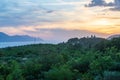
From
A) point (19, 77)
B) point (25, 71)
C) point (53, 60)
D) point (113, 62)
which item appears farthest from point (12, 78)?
point (113, 62)

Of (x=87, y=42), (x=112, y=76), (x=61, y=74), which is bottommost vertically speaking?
(x=87, y=42)

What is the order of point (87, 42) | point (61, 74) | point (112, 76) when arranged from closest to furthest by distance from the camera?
1. point (112, 76)
2. point (61, 74)
3. point (87, 42)

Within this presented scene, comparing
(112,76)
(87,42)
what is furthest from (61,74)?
(87,42)

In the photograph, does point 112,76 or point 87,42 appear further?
point 87,42

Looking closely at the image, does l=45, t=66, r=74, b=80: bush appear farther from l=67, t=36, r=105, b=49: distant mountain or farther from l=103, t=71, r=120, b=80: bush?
l=67, t=36, r=105, b=49: distant mountain

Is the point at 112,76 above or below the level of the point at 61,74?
above

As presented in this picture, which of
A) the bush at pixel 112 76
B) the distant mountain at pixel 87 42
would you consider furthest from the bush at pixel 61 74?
the distant mountain at pixel 87 42

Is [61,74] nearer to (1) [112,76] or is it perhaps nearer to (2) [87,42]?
(1) [112,76]

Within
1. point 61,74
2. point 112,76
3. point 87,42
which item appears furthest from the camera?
point 87,42

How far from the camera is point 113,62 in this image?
14.9 meters

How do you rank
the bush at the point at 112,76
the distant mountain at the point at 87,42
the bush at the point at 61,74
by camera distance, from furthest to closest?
the distant mountain at the point at 87,42
the bush at the point at 61,74
the bush at the point at 112,76

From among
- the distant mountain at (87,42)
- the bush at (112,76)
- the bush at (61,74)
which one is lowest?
the distant mountain at (87,42)

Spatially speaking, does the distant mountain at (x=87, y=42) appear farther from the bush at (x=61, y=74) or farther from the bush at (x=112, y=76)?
the bush at (x=112, y=76)

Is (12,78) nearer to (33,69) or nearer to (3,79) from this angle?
(3,79)
